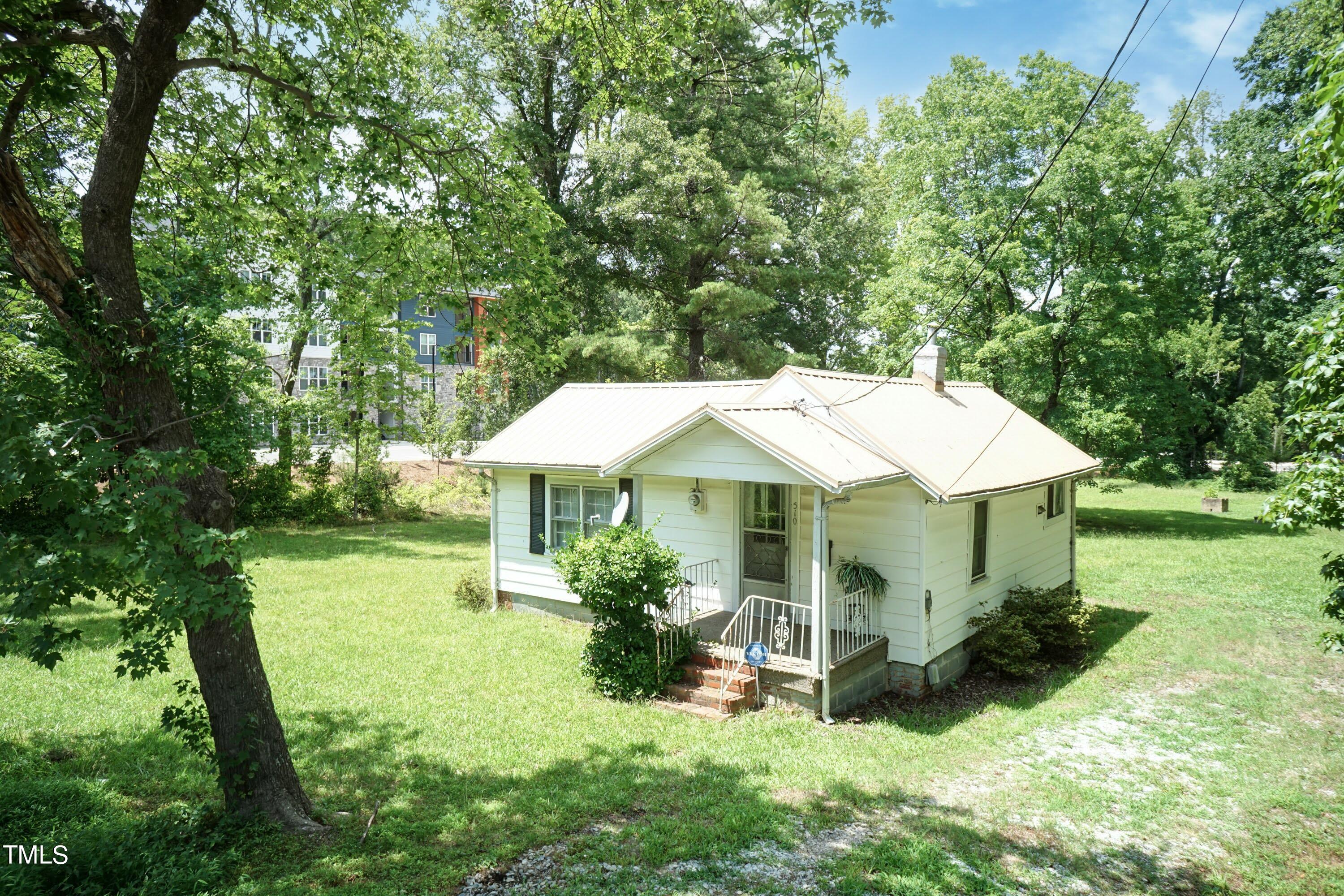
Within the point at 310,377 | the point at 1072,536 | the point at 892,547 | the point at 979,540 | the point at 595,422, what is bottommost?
the point at 1072,536

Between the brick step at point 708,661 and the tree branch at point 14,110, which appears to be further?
the brick step at point 708,661

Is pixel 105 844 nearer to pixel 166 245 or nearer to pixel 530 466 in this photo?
pixel 166 245

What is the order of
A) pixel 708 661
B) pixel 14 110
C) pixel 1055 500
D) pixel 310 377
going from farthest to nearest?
1. pixel 310 377
2. pixel 1055 500
3. pixel 708 661
4. pixel 14 110

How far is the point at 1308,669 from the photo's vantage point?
11234 mm

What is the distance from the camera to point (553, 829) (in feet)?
20.4

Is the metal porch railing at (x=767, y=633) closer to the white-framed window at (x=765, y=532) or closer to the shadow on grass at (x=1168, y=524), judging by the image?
the white-framed window at (x=765, y=532)

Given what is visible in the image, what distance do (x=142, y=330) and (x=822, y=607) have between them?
23.2ft

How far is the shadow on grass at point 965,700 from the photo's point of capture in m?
9.32

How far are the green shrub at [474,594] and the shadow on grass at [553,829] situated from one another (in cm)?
644

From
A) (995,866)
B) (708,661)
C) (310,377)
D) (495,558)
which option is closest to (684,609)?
(708,661)

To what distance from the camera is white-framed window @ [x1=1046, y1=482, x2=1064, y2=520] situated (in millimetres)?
14203

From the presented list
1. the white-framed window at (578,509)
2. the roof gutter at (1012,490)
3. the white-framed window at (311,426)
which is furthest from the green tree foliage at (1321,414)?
the white-framed window at (311,426)

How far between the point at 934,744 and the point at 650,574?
3.80 meters

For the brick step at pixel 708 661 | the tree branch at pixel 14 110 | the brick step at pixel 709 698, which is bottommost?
the brick step at pixel 709 698
